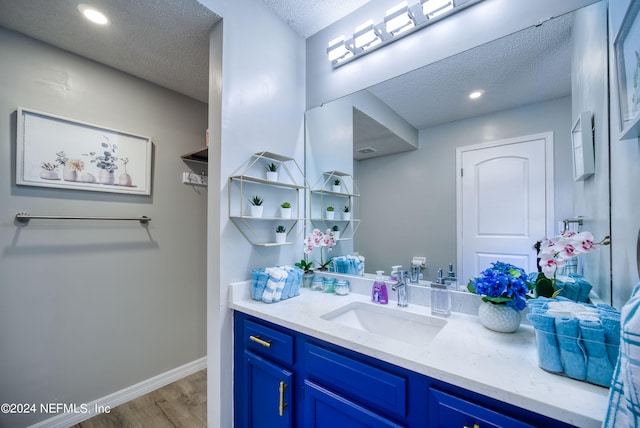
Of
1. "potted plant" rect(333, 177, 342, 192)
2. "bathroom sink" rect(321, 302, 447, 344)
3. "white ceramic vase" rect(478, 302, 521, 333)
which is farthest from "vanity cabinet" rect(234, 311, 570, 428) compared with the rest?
"potted plant" rect(333, 177, 342, 192)

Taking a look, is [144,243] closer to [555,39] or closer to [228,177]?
[228,177]

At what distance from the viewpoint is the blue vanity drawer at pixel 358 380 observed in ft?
2.66

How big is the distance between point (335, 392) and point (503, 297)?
72 cm

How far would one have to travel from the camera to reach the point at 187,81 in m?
2.04

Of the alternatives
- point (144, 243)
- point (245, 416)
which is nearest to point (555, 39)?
point (245, 416)

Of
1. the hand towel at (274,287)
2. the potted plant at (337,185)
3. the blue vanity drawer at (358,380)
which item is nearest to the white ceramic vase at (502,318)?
the blue vanity drawer at (358,380)

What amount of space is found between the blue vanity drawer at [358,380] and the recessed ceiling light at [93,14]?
1972 millimetres

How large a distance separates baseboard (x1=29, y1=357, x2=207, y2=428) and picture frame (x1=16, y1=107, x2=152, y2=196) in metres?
1.44

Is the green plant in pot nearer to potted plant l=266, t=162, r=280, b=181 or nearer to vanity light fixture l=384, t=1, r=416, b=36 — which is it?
potted plant l=266, t=162, r=280, b=181

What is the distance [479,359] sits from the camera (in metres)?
0.79

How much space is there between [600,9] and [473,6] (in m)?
0.47

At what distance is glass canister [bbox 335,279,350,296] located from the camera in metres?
1.50

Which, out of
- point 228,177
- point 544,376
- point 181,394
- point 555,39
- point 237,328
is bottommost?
point 181,394

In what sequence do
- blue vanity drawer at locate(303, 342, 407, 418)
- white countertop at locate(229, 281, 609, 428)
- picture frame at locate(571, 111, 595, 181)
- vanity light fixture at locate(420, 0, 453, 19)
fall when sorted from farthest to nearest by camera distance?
1. vanity light fixture at locate(420, 0, 453, 19)
2. picture frame at locate(571, 111, 595, 181)
3. blue vanity drawer at locate(303, 342, 407, 418)
4. white countertop at locate(229, 281, 609, 428)
